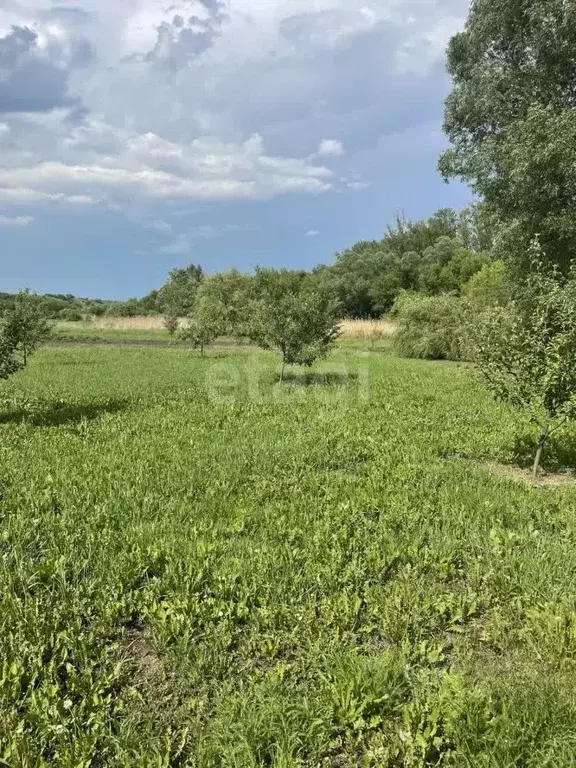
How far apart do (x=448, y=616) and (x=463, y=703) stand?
1.06 m

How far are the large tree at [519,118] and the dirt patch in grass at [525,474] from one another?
36.5 ft

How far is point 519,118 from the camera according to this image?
17734 mm

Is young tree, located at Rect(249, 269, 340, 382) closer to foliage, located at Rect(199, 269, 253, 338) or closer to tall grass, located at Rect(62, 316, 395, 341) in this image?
tall grass, located at Rect(62, 316, 395, 341)

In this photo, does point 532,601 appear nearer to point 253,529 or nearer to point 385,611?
point 385,611

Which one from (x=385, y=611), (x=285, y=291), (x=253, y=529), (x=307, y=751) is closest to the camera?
(x=307, y=751)

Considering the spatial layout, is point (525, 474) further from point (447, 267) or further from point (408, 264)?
point (408, 264)

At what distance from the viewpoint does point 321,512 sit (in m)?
5.58

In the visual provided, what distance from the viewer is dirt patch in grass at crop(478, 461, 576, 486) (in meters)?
7.13

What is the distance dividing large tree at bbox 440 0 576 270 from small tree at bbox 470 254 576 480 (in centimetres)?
1008

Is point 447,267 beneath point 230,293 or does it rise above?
above

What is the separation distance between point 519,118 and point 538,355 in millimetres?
13875

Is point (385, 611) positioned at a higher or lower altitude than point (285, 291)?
lower

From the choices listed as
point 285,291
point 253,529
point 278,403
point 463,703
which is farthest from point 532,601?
point 285,291

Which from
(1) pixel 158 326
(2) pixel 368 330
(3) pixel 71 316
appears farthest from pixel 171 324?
(3) pixel 71 316
